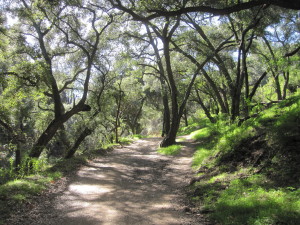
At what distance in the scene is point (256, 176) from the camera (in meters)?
5.52

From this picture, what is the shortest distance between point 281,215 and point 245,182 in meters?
1.74

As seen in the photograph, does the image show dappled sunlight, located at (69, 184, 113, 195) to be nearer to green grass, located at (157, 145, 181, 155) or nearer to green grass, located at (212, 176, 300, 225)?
green grass, located at (212, 176, 300, 225)

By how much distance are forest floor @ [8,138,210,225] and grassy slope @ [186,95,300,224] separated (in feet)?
1.88

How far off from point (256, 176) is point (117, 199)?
3.28 m

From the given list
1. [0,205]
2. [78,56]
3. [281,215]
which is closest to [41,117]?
[78,56]

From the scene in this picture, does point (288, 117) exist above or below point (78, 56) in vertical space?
below

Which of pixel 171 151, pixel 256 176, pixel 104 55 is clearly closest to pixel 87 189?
pixel 256 176

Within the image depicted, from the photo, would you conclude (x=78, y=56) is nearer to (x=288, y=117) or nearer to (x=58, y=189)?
(x=58, y=189)

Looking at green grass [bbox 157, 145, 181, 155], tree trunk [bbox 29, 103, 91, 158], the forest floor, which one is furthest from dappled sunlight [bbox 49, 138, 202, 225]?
tree trunk [bbox 29, 103, 91, 158]

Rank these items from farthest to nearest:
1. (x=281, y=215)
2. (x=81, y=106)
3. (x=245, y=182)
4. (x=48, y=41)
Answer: (x=48, y=41)
(x=81, y=106)
(x=245, y=182)
(x=281, y=215)

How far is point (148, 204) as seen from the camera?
18.6ft

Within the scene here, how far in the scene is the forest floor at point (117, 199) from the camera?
187 inches

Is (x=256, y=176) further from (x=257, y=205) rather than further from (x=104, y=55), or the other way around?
(x=104, y=55)

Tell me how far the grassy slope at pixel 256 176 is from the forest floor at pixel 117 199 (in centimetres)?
57
